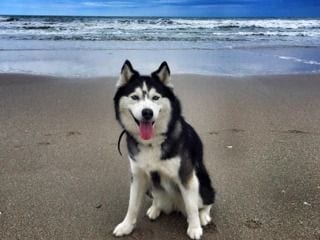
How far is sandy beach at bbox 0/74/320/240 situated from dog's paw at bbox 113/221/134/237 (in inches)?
2.3

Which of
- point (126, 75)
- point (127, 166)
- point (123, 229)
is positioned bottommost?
point (127, 166)

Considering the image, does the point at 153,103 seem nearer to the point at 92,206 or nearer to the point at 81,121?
the point at 92,206

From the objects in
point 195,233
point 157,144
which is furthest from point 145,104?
point 195,233

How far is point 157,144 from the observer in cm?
330

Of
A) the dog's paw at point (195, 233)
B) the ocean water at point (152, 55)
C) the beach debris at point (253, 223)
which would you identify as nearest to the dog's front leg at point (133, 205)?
the dog's paw at point (195, 233)

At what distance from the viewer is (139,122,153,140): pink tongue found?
10.6 feet

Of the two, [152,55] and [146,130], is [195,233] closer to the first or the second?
[146,130]

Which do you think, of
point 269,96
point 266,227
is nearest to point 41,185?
point 266,227

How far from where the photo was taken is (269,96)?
8227mm

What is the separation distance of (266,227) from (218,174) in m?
1.14

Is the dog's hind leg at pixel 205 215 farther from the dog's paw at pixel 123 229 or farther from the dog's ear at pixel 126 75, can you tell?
the dog's ear at pixel 126 75

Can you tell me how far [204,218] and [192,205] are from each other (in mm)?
303

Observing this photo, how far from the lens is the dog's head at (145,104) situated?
3207 millimetres

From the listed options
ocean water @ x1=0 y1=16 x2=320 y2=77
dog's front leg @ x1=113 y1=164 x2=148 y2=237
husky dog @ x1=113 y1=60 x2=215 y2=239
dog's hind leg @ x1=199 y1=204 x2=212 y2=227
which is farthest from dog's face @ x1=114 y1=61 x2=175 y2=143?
ocean water @ x1=0 y1=16 x2=320 y2=77
